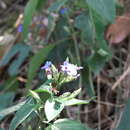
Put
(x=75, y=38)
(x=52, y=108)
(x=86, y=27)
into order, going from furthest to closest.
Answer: (x=75, y=38), (x=86, y=27), (x=52, y=108)

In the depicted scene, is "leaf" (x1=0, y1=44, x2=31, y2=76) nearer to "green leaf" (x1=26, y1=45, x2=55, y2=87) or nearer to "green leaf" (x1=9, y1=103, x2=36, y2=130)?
"green leaf" (x1=26, y1=45, x2=55, y2=87)

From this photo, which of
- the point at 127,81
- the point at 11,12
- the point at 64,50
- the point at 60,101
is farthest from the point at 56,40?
the point at 60,101

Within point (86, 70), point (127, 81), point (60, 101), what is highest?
point (60, 101)

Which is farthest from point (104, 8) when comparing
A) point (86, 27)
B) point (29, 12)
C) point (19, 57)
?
point (19, 57)

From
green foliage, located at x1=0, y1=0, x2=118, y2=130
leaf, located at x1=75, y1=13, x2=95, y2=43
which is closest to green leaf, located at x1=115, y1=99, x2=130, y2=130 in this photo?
green foliage, located at x1=0, y1=0, x2=118, y2=130

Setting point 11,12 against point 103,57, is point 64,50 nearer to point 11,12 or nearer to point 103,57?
point 103,57

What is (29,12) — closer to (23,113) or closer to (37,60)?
(37,60)
